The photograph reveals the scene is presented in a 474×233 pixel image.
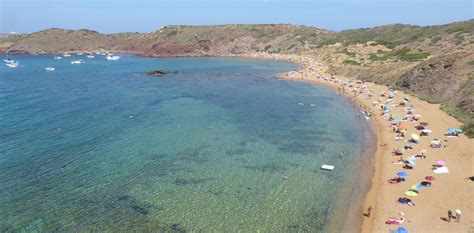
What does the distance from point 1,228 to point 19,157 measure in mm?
13239

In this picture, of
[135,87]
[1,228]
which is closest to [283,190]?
[1,228]

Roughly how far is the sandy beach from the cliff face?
544 cm

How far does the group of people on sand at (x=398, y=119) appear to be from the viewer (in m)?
28.3

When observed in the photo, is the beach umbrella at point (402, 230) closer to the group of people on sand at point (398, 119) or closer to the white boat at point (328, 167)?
the group of people on sand at point (398, 119)

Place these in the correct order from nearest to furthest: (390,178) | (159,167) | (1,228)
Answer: (1,228) < (390,178) < (159,167)

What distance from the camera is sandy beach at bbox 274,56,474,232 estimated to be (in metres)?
Answer: 25.0

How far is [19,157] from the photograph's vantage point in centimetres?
3581

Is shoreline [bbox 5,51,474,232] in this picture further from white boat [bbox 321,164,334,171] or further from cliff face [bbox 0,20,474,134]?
cliff face [bbox 0,20,474,134]

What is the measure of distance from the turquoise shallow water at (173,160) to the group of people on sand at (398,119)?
13.3 ft

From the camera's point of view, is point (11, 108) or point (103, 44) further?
point (103, 44)

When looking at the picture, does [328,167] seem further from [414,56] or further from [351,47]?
[351,47]

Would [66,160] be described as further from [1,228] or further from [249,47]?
[249,47]


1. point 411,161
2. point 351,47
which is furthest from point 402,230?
point 351,47

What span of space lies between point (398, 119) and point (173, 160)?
3091cm
